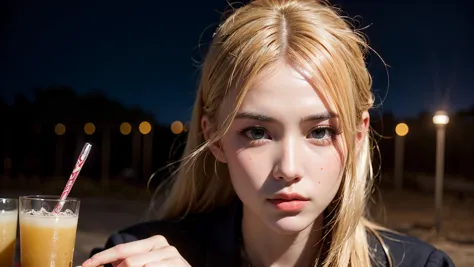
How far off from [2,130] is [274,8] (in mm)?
9578

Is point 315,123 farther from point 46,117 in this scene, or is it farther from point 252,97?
point 46,117

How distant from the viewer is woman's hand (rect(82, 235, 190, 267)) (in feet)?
4.84

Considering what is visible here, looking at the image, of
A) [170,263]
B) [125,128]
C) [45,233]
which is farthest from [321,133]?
[125,128]

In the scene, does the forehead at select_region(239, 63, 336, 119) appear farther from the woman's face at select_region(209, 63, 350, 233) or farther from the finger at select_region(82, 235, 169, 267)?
the finger at select_region(82, 235, 169, 267)

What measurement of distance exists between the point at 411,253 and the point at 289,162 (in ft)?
2.40

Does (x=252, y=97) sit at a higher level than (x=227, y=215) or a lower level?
higher

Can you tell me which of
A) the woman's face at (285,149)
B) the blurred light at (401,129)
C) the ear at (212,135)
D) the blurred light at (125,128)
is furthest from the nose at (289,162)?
the blurred light at (125,128)

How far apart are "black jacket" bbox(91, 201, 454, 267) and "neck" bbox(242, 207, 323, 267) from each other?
0.07 metres

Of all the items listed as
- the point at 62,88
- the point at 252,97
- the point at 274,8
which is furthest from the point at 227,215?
the point at 62,88

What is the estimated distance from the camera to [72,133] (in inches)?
420

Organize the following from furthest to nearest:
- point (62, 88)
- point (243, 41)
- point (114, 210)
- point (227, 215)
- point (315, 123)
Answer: point (114, 210), point (62, 88), point (227, 215), point (243, 41), point (315, 123)

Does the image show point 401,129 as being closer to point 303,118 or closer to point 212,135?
point 212,135

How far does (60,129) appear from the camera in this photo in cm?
1068

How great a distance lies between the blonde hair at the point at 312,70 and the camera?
1736 mm
